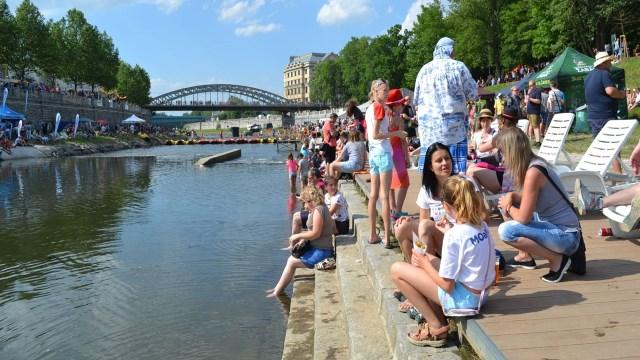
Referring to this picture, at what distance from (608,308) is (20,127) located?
45.8 meters

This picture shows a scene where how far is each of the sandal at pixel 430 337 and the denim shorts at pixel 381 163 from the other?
2558 mm

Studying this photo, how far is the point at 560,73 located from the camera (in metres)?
19.0

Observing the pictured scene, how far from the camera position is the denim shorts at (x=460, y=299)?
11.5 feet

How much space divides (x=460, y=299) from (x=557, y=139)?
533 cm

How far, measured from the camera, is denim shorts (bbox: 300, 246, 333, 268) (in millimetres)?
7480

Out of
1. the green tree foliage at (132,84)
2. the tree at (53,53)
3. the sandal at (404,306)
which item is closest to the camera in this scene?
the sandal at (404,306)

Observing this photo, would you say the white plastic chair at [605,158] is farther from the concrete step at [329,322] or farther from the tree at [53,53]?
the tree at [53,53]

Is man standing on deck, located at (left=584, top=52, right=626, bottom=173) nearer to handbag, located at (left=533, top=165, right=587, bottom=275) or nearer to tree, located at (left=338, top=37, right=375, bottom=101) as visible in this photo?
handbag, located at (left=533, top=165, right=587, bottom=275)

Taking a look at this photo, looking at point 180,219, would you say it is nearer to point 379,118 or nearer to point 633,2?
point 379,118

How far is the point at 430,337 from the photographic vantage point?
3.53m

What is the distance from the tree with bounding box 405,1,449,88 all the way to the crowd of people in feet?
180

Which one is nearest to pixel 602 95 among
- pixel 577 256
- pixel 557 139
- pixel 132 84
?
pixel 557 139

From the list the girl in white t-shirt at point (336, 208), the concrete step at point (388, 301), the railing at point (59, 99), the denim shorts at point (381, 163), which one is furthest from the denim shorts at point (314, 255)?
the railing at point (59, 99)

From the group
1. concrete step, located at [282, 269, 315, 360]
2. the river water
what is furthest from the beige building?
concrete step, located at [282, 269, 315, 360]
